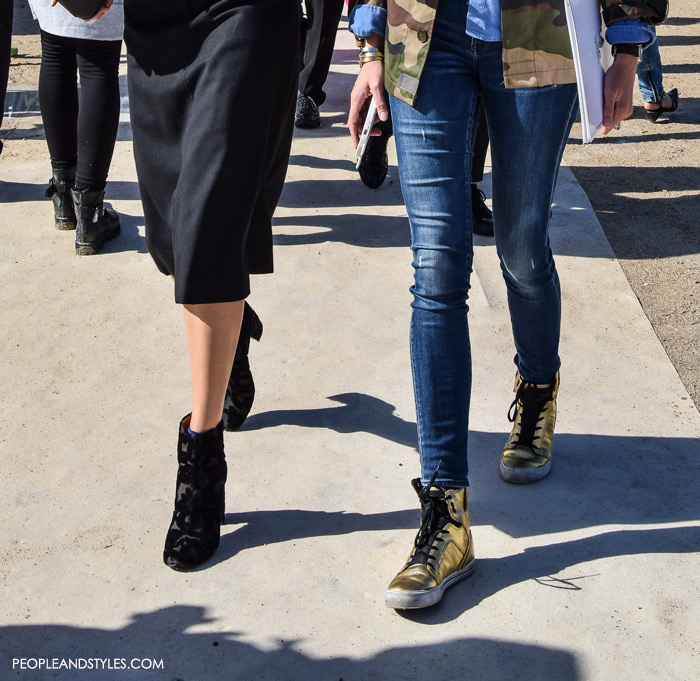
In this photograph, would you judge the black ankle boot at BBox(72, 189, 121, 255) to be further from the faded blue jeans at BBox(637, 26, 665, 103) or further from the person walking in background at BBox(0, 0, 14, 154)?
the faded blue jeans at BBox(637, 26, 665, 103)

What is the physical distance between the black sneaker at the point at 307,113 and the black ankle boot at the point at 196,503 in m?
3.48

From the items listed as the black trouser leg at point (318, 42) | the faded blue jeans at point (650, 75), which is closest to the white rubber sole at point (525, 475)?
the black trouser leg at point (318, 42)

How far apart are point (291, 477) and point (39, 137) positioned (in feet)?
11.4

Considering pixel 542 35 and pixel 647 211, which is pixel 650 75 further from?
pixel 542 35

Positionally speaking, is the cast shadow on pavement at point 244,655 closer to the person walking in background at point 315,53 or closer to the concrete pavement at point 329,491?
the concrete pavement at point 329,491

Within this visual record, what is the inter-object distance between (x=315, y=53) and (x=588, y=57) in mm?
3588

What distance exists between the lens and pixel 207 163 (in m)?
2.30

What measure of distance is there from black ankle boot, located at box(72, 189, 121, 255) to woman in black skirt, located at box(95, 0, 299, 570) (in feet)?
5.47

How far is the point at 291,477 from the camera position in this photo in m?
2.83

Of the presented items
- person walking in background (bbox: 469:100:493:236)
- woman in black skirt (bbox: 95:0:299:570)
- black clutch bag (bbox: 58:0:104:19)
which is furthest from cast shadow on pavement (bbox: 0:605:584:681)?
person walking in background (bbox: 469:100:493:236)

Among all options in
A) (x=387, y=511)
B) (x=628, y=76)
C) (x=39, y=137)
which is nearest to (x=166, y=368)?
(x=387, y=511)

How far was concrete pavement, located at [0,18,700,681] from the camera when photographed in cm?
223

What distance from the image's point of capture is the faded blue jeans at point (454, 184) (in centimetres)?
226

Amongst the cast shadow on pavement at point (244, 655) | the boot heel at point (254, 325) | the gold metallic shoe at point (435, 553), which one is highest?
the boot heel at point (254, 325)
